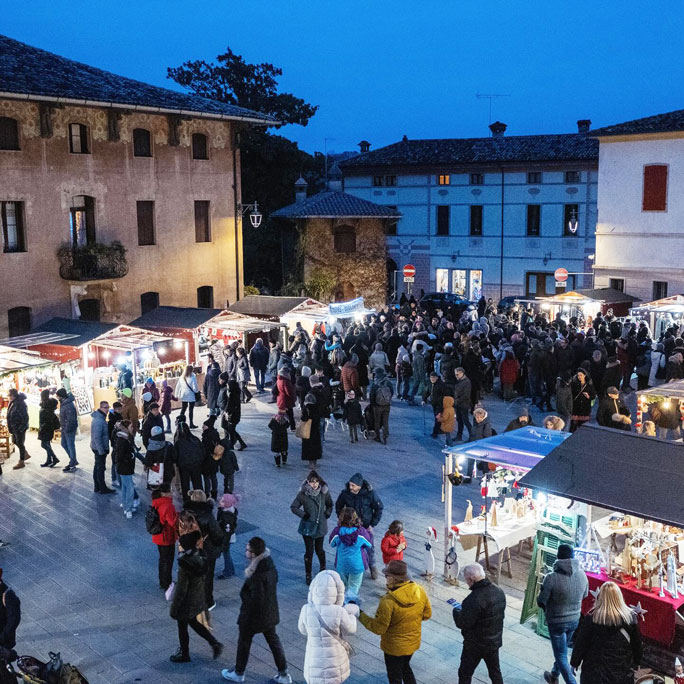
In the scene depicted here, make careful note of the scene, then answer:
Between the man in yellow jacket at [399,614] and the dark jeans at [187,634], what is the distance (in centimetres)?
201

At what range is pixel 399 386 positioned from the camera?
1977cm

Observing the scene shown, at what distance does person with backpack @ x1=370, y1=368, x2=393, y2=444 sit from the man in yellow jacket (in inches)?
348

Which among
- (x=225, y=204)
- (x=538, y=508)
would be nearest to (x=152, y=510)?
(x=538, y=508)

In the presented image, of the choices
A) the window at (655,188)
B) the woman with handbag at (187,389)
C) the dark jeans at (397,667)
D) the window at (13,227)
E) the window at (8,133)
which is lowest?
the dark jeans at (397,667)

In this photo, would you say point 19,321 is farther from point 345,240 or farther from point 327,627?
point 345,240

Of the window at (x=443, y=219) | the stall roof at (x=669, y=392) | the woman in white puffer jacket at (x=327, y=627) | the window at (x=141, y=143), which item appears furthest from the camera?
the window at (x=443, y=219)

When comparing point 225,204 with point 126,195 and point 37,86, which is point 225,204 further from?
point 37,86

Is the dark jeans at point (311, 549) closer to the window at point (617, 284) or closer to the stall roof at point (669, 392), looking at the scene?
the stall roof at point (669, 392)

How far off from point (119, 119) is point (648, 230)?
1713 cm

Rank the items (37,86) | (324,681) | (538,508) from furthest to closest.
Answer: (37,86) < (538,508) < (324,681)

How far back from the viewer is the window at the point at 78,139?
2336cm

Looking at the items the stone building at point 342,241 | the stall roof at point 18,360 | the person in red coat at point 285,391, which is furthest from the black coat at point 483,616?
the stone building at point 342,241

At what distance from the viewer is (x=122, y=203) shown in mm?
24703

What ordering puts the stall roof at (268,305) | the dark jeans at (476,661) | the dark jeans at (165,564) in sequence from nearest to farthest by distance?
the dark jeans at (476,661)
the dark jeans at (165,564)
the stall roof at (268,305)
